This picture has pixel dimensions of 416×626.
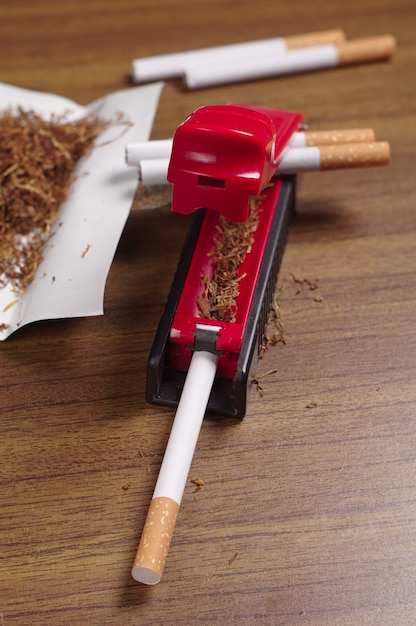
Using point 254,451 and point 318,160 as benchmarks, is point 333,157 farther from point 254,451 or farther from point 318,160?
point 254,451

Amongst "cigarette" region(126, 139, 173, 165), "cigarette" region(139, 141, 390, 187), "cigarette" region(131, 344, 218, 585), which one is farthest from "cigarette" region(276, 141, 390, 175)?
"cigarette" region(131, 344, 218, 585)

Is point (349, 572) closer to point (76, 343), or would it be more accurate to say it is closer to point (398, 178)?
point (76, 343)

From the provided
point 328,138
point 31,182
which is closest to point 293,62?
point 328,138

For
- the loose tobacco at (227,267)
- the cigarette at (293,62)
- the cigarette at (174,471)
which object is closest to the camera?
the cigarette at (174,471)

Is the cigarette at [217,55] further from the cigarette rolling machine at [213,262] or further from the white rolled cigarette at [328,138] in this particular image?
the cigarette rolling machine at [213,262]

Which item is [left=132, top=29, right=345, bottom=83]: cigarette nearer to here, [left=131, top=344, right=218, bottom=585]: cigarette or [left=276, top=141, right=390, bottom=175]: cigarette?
[left=276, top=141, right=390, bottom=175]: cigarette

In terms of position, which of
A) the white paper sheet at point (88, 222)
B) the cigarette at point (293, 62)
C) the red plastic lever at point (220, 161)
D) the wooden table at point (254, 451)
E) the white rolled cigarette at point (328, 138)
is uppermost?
the red plastic lever at point (220, 161)

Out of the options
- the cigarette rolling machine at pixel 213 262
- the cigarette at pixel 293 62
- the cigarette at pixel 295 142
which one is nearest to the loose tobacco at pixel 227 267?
the cigarette rolling machine at pixel 213 262

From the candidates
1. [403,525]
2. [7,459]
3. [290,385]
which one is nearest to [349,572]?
[403,525]
